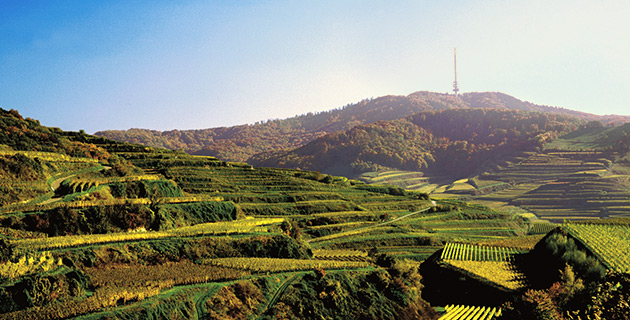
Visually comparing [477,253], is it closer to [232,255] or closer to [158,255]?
→ [232,255]

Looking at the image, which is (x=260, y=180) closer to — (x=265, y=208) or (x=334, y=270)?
(x=265, y=208)

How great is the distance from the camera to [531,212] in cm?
16025

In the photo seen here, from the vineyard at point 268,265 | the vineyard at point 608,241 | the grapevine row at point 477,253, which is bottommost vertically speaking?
the grapevine row at point 477,253

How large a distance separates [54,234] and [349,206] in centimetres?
5646

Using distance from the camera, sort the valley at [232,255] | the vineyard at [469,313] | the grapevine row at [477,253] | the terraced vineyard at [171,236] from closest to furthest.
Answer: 1. the valley at [232,255]
2. the terraced vineyard at [171,236]
3. the vineyard at [469,313]
4. the grapevine row at [477,253]

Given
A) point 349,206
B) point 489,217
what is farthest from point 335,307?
point 489,217

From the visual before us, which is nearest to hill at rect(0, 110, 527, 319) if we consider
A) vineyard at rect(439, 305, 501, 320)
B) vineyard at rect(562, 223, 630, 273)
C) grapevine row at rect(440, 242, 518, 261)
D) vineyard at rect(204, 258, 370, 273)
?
vineyard at rect(204, 258, 370, 273)

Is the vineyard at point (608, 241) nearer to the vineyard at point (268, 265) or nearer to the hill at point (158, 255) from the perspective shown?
the hill at point (158, 255)

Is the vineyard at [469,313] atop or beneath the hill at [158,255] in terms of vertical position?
beneath

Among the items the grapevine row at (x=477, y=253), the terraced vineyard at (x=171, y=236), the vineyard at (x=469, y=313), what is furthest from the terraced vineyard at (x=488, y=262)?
the terraced vineyard at (x=171, y=236)

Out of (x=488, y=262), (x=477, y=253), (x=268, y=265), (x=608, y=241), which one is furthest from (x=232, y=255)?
(x=608, y=241)

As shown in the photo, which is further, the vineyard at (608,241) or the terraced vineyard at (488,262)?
the terraced vineyard at (488,262)

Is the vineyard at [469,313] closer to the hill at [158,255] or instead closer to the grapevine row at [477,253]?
the hill at [158,255]

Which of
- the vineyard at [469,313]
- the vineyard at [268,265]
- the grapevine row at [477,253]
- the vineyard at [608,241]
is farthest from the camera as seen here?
Result: the grapevine row at [477,253]
